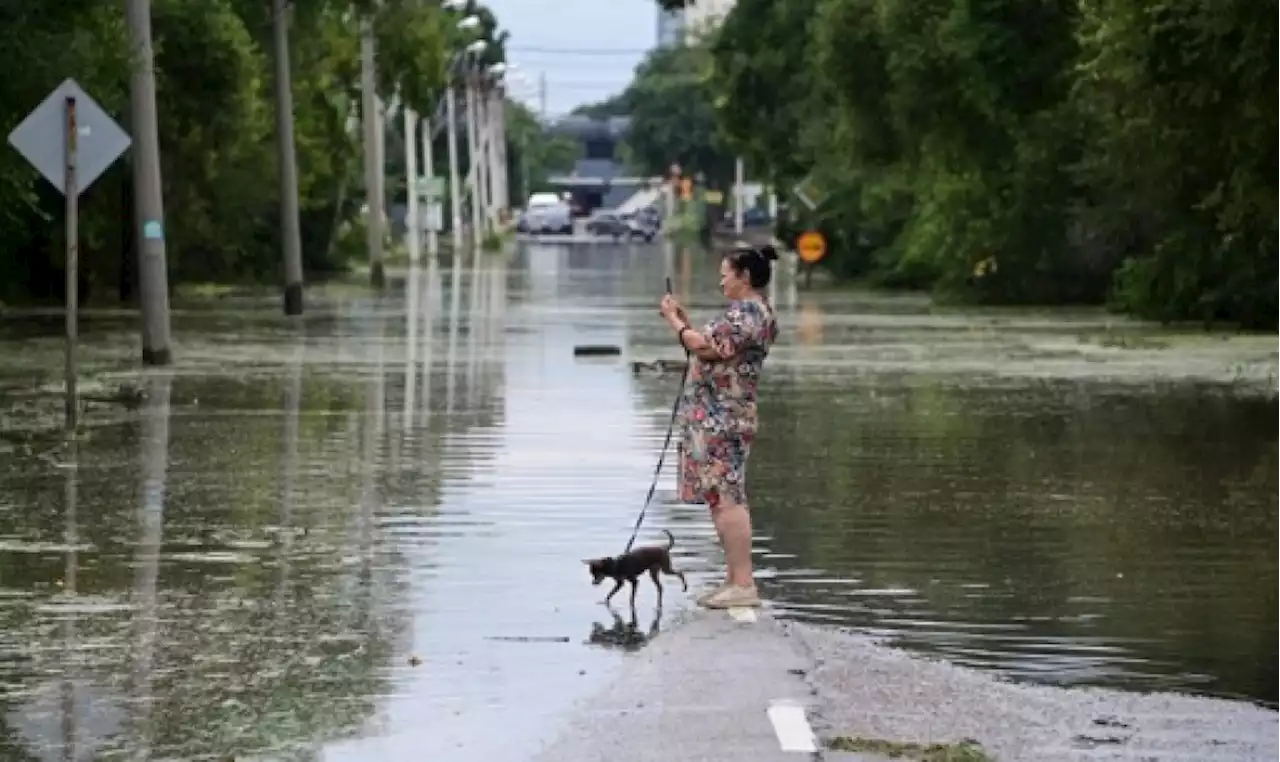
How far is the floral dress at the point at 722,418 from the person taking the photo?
491 inches

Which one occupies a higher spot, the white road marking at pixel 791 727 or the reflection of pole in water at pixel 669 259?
the white road marking at pixel 791 727

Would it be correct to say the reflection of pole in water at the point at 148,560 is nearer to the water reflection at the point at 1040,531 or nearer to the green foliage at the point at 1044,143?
the water reflection at the point at 1040,531

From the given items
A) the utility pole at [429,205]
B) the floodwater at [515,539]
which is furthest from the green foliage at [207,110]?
the utility pole at [429,205]

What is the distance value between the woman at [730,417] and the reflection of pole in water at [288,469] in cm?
198

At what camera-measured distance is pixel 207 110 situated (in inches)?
1695

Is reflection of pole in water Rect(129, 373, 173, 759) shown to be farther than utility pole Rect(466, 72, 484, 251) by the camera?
No

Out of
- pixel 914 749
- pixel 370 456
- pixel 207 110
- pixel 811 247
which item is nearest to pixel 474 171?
pixel 811 247

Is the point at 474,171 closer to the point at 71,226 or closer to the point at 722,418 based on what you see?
the point at 71,226

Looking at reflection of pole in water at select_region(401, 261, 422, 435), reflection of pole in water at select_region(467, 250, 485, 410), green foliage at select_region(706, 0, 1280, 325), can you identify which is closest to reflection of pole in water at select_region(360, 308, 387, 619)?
reflection of pole in water at select_region(401, 261, 422, 435)

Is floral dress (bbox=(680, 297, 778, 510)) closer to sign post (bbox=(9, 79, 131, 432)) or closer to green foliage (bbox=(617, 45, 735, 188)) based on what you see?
sign post (bbox=(9, 79, 131, 432))

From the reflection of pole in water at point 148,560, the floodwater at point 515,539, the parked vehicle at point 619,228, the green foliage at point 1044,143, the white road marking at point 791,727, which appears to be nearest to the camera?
the white road marking at point 791,727

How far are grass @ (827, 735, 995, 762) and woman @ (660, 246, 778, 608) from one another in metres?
3.36

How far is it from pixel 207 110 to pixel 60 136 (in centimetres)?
2246

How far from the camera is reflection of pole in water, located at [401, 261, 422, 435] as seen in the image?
2362cm
